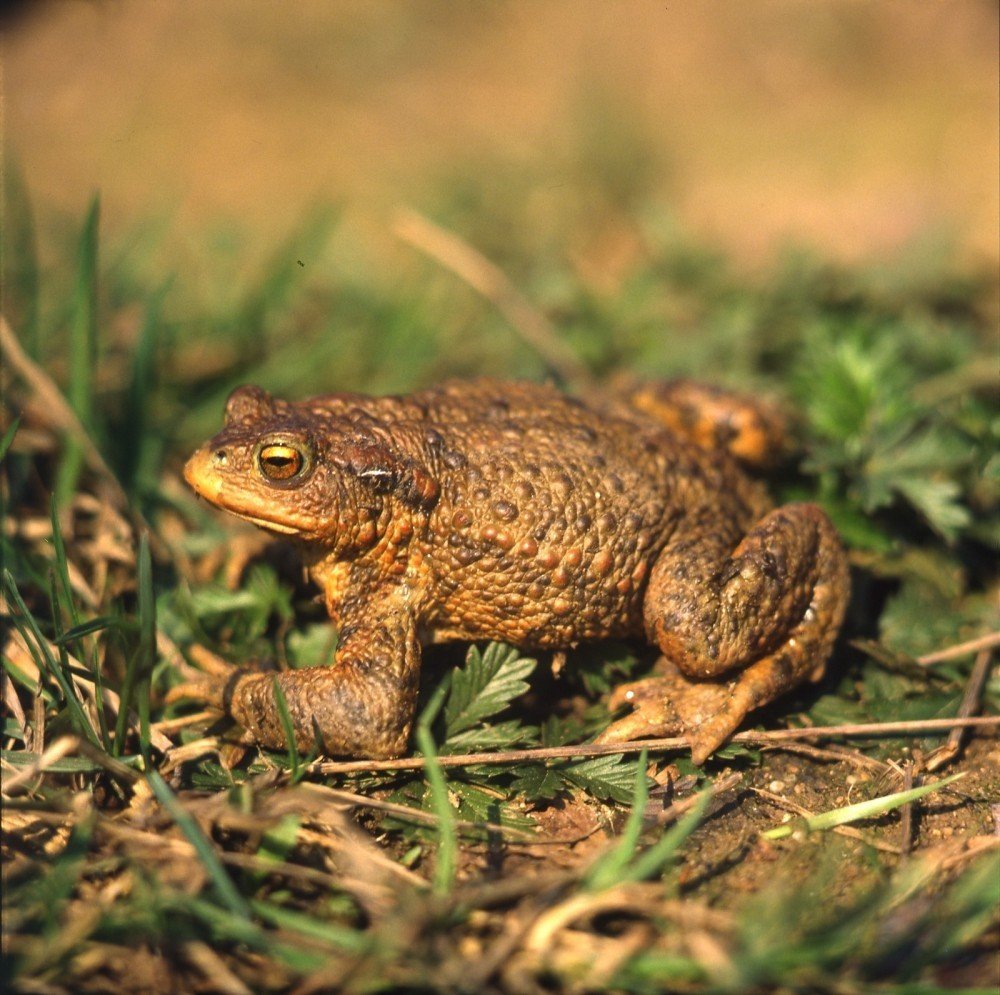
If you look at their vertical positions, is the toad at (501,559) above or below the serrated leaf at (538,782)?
above

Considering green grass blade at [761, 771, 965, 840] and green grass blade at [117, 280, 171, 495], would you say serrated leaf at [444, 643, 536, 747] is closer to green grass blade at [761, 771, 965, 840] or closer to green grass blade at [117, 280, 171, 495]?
green grass blade at [761, 771, 965, 840]

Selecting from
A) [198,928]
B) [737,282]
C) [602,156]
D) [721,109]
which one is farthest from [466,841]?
[721,109]

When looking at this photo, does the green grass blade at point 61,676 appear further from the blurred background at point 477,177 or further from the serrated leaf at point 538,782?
the blurred background at point 477,177

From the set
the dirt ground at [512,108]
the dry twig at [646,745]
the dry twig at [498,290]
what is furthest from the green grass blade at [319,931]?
the dirt ground at [512,108]

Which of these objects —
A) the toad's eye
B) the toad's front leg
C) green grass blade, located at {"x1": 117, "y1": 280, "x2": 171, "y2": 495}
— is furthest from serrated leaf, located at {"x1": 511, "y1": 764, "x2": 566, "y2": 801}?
green grass blade, located at {"x1": 117, "y1": 280, "x2": 171, "y2": 495}

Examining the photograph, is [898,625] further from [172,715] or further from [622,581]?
[172,715]

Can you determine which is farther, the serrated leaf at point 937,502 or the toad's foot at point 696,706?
the serrated leaf at point 937,502

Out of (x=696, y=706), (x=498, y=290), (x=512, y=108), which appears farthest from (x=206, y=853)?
(x=512, y=108)
